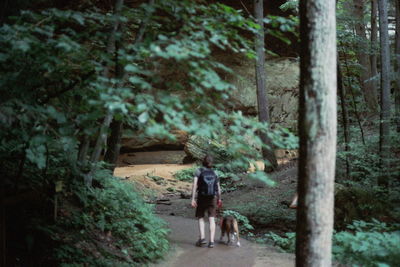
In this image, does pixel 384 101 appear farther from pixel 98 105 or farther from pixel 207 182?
pixel 98 105

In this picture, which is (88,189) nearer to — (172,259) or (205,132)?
(172,259)

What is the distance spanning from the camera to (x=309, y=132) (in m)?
3.82

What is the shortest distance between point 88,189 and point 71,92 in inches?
121

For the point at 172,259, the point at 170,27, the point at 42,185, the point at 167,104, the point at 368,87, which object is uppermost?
the point at 368,87

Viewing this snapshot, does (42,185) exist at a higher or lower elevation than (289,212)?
higher

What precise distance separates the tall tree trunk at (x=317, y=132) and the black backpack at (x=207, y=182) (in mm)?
3940

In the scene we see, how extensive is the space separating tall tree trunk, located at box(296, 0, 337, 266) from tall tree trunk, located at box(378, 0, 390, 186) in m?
8.71

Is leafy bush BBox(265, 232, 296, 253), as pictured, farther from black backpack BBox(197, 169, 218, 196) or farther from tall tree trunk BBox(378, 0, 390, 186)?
tall tree trunk BBox(378, 0, 390, 186)

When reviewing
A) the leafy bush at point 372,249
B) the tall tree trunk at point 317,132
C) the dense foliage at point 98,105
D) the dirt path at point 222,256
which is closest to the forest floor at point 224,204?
the dirt path at point 222,256

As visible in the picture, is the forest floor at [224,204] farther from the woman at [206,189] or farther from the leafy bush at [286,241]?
the woman at [206,189]

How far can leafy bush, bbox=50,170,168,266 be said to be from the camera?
19.7ft

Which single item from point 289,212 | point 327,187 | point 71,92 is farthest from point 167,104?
point 289,212

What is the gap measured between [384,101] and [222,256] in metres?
9.53

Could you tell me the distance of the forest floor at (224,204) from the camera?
294 inches
